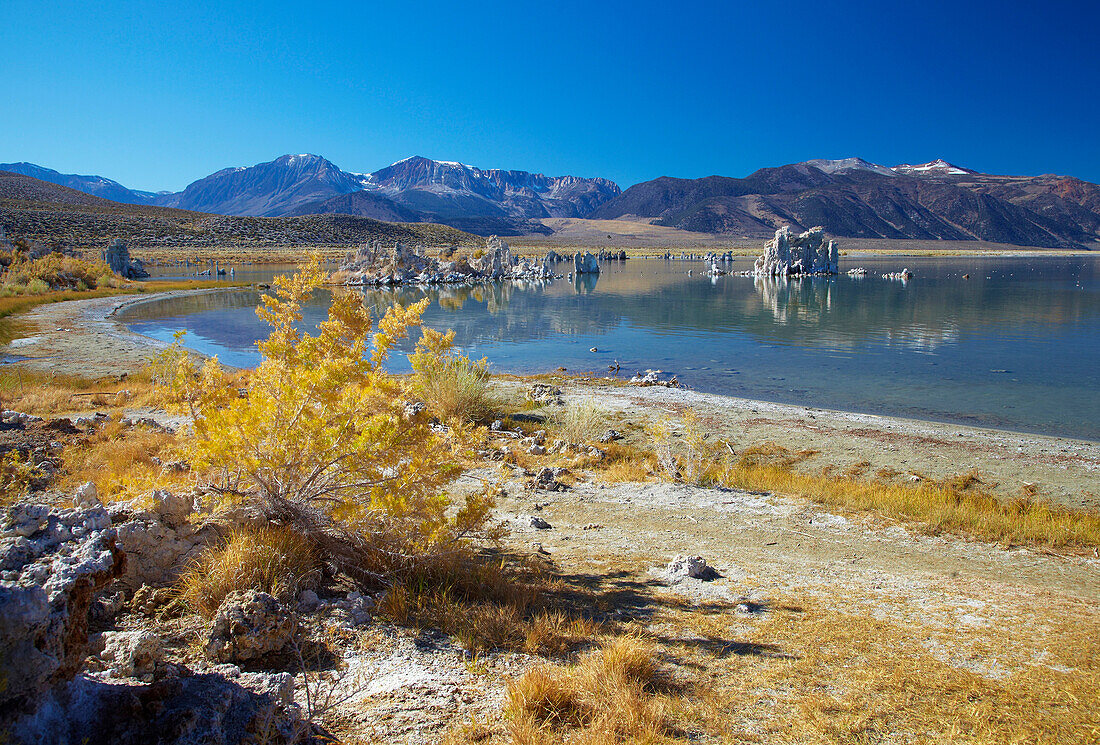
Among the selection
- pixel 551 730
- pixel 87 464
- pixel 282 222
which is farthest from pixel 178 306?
pixel 282 222

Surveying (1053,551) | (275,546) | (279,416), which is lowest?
(1053,551)

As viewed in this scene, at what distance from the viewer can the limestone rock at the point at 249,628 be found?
274 cm

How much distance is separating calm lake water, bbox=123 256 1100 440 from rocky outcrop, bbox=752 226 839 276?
66.0 ft

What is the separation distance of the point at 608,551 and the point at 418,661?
8.19 ft

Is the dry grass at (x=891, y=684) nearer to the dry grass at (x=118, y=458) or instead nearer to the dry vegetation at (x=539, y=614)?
the dry vegetation at (x=539, y=614)

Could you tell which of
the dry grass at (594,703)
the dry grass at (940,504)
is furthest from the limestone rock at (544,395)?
the dry grass at (594,703)

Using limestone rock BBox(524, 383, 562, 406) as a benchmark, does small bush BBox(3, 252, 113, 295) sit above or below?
above

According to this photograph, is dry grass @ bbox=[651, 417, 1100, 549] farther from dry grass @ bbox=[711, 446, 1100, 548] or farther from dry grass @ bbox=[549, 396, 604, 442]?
dry grass @ bbox=[549, 396, 604, 442]

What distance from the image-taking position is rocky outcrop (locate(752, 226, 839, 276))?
64438 millimetres

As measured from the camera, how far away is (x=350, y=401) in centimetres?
393

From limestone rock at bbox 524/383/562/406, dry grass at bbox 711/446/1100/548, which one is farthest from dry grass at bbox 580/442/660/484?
limestone rock at bbox 524/383/562/406

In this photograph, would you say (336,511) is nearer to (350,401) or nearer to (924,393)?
(350,401)

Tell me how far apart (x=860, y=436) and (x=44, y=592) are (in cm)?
1099

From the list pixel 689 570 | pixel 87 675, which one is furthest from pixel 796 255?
pixel 87 675
